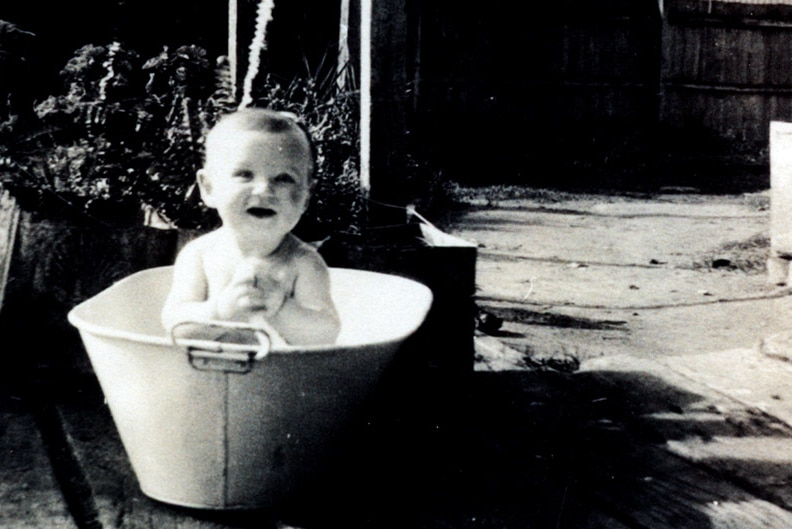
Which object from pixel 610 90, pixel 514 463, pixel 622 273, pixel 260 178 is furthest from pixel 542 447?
pixel 610 90

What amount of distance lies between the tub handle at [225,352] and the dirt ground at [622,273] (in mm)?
1467

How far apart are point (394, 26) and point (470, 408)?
0.91 metres

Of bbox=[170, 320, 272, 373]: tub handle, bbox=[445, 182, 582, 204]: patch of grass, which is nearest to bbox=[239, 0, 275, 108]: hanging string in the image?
bbox=[170, 320, 272, 373]: tub handle

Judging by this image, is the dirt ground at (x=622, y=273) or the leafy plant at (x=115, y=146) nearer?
the leafy plant at (x=115, y=146)

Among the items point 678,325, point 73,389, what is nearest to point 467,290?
point 73,389

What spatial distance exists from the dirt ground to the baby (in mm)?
1204

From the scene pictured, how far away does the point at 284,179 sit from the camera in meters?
1.59

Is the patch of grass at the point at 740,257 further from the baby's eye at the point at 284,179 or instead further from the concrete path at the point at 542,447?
the baby's eye at the point at 284,179

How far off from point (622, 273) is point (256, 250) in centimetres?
288

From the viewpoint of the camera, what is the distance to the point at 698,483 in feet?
5.71

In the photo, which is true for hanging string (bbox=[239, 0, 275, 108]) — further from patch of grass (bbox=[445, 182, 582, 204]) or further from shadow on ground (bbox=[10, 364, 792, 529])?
patch of grass (bbox=[445, 182, 582, 204])

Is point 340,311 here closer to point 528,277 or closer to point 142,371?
point 142,371

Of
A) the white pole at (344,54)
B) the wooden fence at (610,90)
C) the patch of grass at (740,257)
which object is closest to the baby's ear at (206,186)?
the white pole at (344,54)

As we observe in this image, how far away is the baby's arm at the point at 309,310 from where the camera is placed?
5.34 feet
